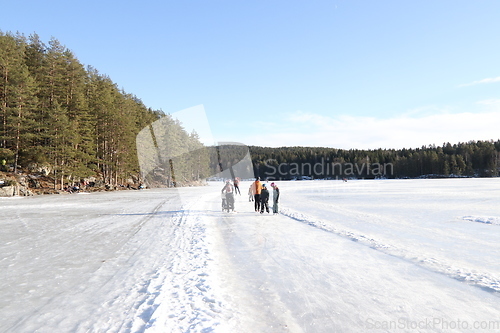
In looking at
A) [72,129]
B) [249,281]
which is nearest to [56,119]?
[72,129]

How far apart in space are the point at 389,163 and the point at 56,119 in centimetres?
15693

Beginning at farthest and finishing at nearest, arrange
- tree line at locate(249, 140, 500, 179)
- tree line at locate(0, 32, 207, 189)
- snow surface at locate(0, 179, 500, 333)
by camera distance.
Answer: tree line at locate(249, 140, 500, 179)
tree line at locate(0, 32, 207, 189)
snow surface at locate(0, 179, 500, 333)

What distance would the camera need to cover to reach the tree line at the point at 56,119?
32.8 metres

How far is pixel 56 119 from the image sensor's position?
116ft

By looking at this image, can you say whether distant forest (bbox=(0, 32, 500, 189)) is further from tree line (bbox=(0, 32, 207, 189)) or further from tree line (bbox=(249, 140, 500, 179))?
tree line (bbox=(249, 140, 500, 179))

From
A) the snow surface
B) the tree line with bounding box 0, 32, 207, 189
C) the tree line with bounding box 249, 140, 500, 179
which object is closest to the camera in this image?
the snow surface

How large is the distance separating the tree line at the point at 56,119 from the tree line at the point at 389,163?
11777cm

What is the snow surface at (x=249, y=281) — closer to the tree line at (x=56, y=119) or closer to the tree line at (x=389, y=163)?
the tree line at (x=56, y=119)

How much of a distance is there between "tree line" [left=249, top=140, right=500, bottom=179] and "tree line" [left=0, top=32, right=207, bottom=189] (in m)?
118

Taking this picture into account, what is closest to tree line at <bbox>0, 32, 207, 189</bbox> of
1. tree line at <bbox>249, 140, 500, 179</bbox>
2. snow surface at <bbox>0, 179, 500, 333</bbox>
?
snow surface at <bbox>0, 179, 500, 333</bbox>

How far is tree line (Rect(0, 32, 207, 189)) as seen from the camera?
3281 centimetres

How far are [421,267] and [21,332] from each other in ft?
23.3

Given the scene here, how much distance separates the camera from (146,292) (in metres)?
4.74

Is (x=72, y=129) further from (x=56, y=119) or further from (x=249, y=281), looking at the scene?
(x=249, y=281)
